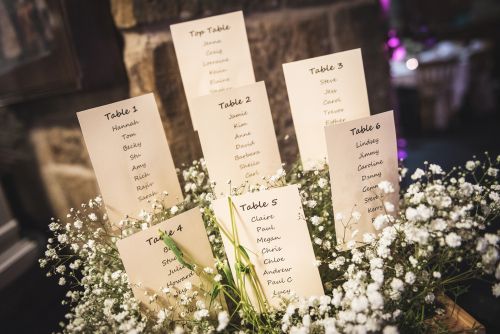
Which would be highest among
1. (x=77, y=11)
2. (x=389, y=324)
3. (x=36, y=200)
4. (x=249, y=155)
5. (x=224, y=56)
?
(x=77, y=11)

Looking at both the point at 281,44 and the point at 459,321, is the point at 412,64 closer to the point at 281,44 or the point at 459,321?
the point at 281,44

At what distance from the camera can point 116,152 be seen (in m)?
1.11

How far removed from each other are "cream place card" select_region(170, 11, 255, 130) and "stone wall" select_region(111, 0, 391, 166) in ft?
0.76

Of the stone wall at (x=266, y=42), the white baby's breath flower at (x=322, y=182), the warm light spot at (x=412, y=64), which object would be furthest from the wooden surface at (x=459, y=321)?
the warm light spot at (x=412, y=64)

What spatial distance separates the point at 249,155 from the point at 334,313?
0.53 metres

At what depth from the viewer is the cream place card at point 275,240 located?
1.01 meters

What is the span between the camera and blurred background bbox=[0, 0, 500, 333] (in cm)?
146

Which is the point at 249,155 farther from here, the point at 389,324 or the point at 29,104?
the point at 29,104

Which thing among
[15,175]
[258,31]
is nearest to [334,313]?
[258,31]

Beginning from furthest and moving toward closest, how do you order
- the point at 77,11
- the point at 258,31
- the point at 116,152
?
the point at 258,31 → the point at 77,11 → the point at 116,152

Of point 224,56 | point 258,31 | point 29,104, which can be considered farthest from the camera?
point 29,104

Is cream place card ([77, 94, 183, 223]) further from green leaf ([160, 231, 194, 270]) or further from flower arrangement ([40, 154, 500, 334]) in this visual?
green leaf ([160, 231, 194, 270])

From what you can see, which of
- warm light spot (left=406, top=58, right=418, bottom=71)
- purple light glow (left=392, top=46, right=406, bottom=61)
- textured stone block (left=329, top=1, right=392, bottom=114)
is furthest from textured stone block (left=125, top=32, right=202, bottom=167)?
purple light glow (left=392, top=46, right=406, bottom=61)

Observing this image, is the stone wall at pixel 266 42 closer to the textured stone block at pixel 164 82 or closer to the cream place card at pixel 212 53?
the textured stone block at pixel 164 82
